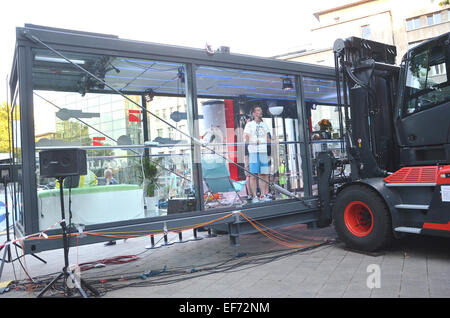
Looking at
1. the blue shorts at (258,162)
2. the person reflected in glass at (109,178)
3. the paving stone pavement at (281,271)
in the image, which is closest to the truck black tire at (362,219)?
the paving stone pavement at (281,271)

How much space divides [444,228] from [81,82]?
552 centimetres

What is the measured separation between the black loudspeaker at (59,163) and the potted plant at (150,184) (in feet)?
4.39

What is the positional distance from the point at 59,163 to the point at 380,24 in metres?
43.8

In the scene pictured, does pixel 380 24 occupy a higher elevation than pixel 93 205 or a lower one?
higher

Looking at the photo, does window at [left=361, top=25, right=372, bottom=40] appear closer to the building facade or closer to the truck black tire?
the building facade

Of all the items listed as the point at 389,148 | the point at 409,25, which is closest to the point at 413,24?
the point at 409,25

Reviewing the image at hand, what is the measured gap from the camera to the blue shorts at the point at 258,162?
634 centimetres

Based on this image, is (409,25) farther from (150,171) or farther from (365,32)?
(150,171)

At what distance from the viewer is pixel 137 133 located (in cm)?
618

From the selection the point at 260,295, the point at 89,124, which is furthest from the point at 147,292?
the point at 89,124

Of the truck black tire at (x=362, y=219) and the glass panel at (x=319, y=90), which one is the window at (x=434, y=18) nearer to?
the glass panel at (x=319, y=90)

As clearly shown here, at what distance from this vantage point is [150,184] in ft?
19.0

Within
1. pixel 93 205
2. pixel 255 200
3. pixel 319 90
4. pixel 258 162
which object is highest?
pixel 319 90
